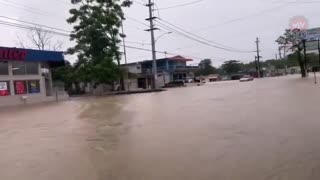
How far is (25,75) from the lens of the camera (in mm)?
42344

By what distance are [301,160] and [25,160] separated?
5.97 m

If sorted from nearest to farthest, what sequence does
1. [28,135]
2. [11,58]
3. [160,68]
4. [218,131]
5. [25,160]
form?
[25,160] → [218,131] → [28,135] → [11,58] → [160,68]

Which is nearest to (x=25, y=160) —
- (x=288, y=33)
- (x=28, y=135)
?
(x=28, y=135)

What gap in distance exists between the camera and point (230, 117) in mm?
16594

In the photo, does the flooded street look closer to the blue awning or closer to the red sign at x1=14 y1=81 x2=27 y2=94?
the blue awning

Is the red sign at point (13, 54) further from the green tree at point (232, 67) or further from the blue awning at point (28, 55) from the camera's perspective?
the green tree at point (232, 67)

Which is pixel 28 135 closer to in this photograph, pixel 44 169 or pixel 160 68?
pixel 44 169

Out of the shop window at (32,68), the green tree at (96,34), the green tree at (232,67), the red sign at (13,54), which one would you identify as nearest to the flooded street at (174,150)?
the red sign at (13,54)

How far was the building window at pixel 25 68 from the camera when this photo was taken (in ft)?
135

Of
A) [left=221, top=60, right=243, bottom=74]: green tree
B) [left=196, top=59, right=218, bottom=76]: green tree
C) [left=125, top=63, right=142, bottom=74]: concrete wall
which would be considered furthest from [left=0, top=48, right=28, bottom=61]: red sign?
[left=221, top=60, right=243, bottom=74]: green tree

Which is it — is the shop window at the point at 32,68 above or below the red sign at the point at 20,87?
above

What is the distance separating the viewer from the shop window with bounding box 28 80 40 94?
42634 millimetres

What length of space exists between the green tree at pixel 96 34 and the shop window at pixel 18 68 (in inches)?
528

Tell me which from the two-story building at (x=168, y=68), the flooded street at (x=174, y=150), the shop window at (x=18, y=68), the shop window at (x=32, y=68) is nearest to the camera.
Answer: the flooded street at (x=174, y=150)
